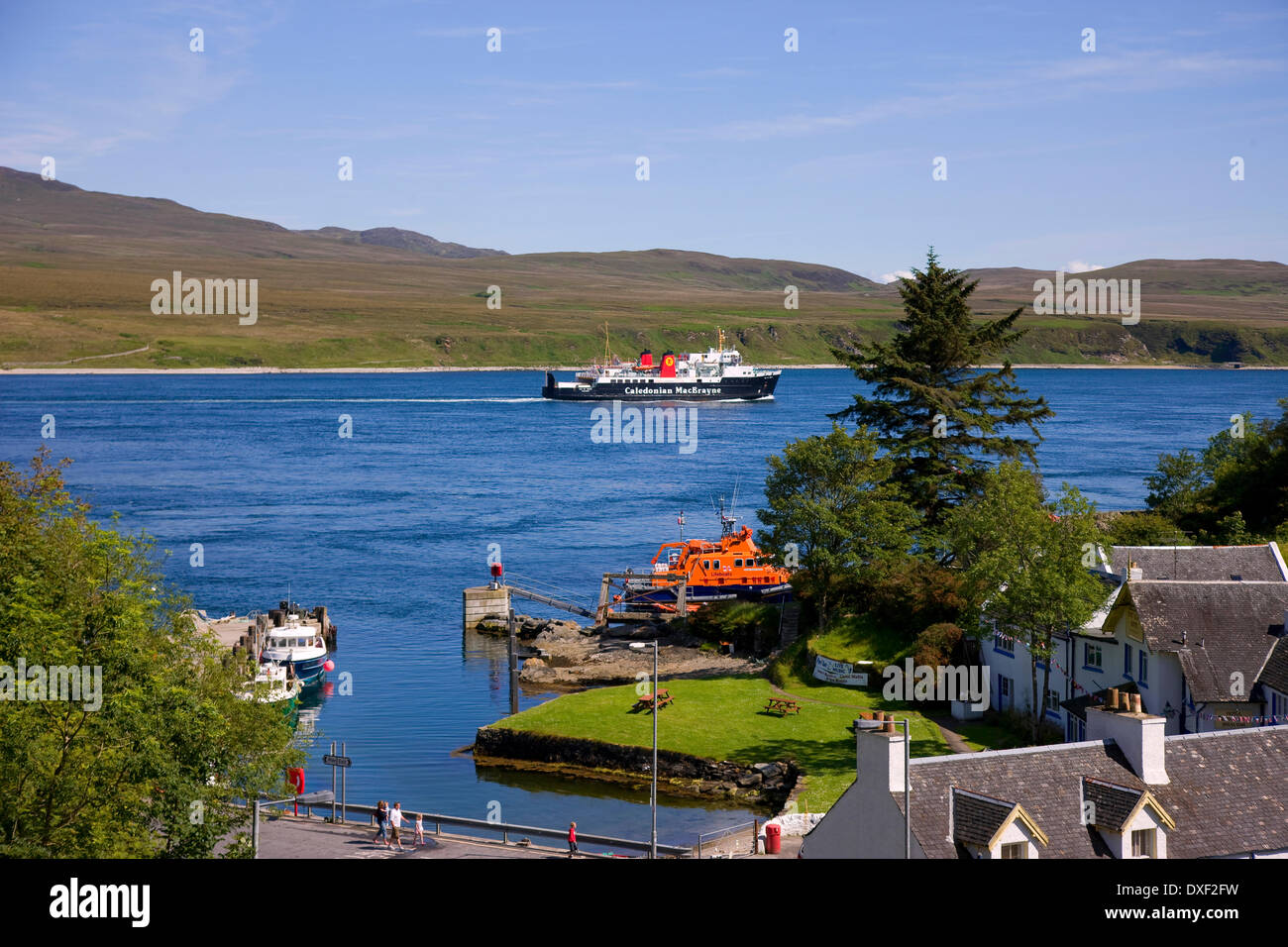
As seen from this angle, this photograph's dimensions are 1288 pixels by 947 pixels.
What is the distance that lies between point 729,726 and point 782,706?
240 centimetres

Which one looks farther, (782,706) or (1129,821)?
→ (782,706)

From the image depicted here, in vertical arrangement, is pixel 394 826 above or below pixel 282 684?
above

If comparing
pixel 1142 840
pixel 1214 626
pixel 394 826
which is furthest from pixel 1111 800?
pixel 394 826

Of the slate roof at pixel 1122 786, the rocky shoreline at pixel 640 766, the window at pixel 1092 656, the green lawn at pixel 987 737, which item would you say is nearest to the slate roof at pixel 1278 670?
the window at pixel 1092 656

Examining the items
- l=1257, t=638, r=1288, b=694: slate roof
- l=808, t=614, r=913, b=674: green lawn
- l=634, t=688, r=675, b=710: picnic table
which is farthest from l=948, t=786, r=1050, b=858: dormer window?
l=808, t=614, r=913, b=674: green lawn

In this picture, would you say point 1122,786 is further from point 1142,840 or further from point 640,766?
point 640,766

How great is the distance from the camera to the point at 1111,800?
71.6 feet

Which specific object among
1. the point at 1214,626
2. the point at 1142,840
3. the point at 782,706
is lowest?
the point at 782,706

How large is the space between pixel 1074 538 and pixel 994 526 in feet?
10.8

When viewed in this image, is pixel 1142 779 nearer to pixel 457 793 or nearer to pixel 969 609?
pixel 969 609

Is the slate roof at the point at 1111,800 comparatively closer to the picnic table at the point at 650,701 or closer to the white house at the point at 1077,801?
the white house at the point at 1077,801

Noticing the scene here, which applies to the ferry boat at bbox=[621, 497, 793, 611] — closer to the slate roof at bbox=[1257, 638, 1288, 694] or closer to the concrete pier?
the concrete pier

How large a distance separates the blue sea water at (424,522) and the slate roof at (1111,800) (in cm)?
1749

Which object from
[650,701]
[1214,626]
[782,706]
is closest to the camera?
[1214,626]
